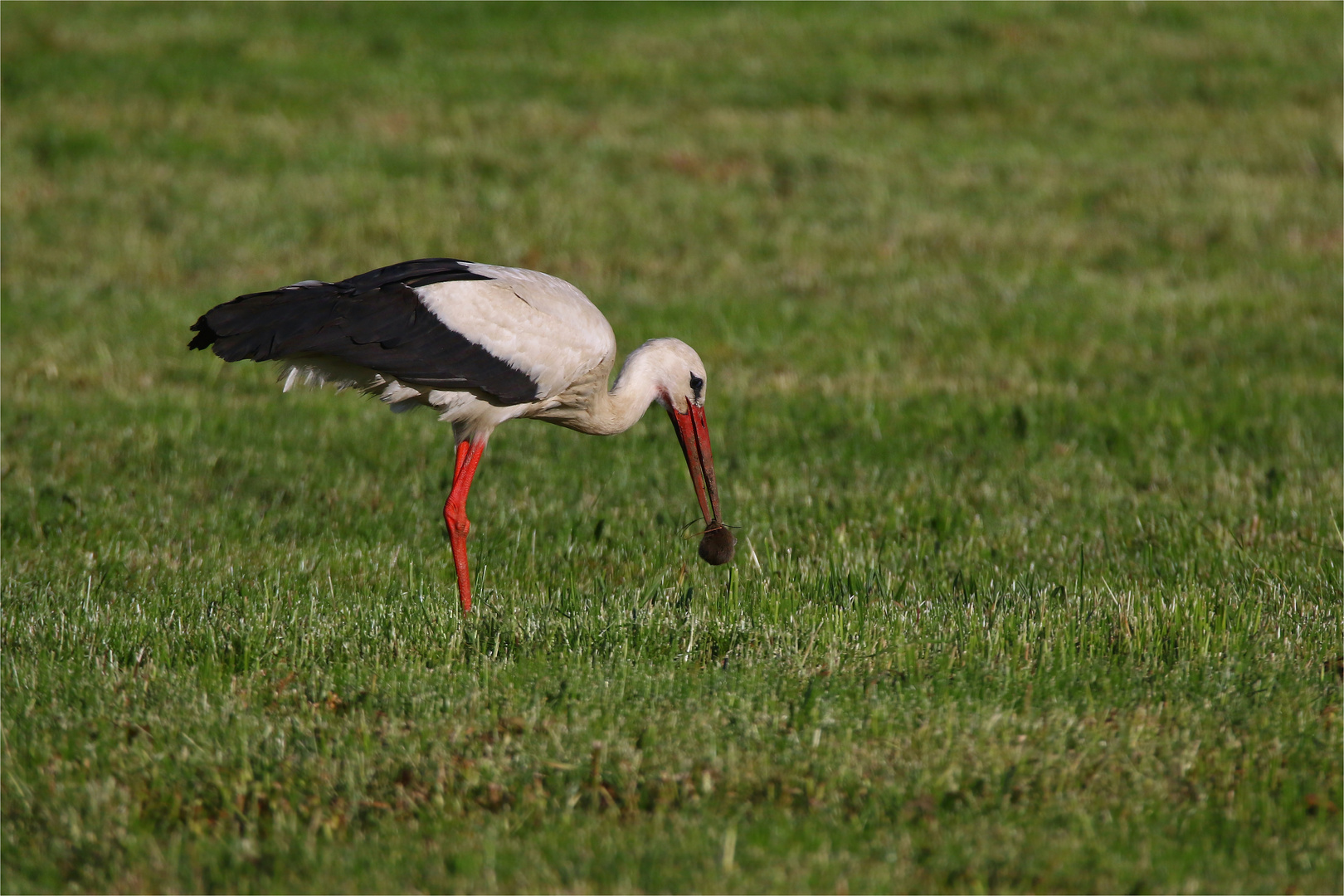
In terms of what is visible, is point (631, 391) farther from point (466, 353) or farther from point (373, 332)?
point (373, 332)

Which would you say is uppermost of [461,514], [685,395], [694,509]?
[685,395]

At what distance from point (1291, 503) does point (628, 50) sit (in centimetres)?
1735

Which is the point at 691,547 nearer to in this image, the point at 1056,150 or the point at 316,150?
the point at 316,150

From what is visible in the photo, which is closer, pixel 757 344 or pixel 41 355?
pixel 41 355

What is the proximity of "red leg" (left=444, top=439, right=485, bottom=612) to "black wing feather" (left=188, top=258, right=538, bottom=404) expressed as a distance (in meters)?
0.55

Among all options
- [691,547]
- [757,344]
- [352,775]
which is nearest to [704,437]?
[691,547]

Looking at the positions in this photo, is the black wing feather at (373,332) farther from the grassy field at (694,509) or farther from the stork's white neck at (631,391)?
the grassy field at (694,509)

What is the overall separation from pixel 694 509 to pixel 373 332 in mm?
2355

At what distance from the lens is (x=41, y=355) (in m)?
10.9

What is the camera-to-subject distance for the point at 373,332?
238 inches

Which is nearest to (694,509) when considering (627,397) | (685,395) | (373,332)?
(685,395)

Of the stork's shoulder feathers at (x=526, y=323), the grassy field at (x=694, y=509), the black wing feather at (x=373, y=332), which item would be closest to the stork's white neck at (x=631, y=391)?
the stork's shoulder feathers at (x=526, y=323)

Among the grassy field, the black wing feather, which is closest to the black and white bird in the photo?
the black wing feather

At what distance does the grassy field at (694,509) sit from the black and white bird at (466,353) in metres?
0.65
